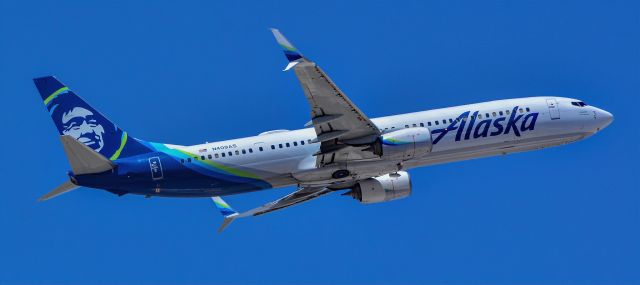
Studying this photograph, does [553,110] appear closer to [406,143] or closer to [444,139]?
[444,139]

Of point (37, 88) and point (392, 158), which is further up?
point (37, 88)

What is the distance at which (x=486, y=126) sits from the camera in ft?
213

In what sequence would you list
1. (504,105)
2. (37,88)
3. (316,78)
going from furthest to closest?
(504,105) < (37,88) < (316,78)

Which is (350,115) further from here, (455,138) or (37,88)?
(37,88)

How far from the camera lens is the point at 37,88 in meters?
61.8

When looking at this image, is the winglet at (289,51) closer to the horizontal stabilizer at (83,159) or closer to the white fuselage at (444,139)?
the white fuselage at (444,139)

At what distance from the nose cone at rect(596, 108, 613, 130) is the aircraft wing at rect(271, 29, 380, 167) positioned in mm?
14831

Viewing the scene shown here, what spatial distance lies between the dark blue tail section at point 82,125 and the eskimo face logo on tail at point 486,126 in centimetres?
1695

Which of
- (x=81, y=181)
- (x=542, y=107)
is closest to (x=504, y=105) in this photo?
(x=542, y=107)

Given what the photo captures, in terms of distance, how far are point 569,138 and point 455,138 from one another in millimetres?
7676

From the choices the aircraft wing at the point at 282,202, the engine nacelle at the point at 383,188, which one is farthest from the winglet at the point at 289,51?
the aircraft wing at the point at 282,202

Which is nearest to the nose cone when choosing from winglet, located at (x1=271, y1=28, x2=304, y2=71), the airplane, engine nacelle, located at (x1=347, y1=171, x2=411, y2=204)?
the airplane

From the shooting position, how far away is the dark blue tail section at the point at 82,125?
203 feet

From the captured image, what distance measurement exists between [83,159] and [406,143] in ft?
55.3
